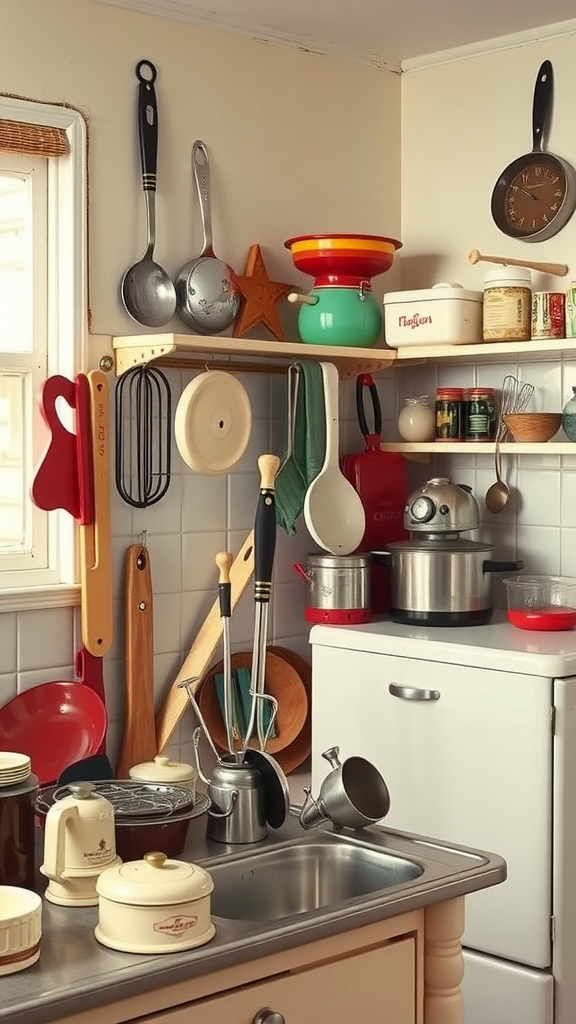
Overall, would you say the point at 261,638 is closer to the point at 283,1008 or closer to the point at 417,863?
the point at 417,863

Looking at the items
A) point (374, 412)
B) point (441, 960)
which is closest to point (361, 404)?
point (374, 412)

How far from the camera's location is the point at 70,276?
2893 millimetres

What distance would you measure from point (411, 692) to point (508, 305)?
3.08 feet

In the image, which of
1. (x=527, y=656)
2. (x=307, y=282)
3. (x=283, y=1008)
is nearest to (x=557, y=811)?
(x=527, y=656)

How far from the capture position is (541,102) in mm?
3246

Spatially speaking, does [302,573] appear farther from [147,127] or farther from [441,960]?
[441,960]

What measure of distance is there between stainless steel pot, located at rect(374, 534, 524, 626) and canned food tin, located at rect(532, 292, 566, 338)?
1.75ft

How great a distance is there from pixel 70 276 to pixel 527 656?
1.28m

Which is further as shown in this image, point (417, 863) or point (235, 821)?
point (235, 821)

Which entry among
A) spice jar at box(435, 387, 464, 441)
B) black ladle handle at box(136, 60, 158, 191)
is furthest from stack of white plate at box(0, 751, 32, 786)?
spice jar at box(435, 387, 464, 441)

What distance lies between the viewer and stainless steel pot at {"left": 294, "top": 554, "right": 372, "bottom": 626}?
10.6 ft

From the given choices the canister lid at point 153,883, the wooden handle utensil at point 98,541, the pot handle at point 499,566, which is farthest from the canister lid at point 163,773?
the pot handle at point 499,566

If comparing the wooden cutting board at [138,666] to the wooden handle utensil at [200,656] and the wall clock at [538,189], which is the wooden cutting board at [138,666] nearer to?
the wooden handle utensil at [200,656]

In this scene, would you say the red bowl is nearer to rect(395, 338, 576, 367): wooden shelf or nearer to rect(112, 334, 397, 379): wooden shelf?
rect(395, 338, 576, 367): wooden shelf
